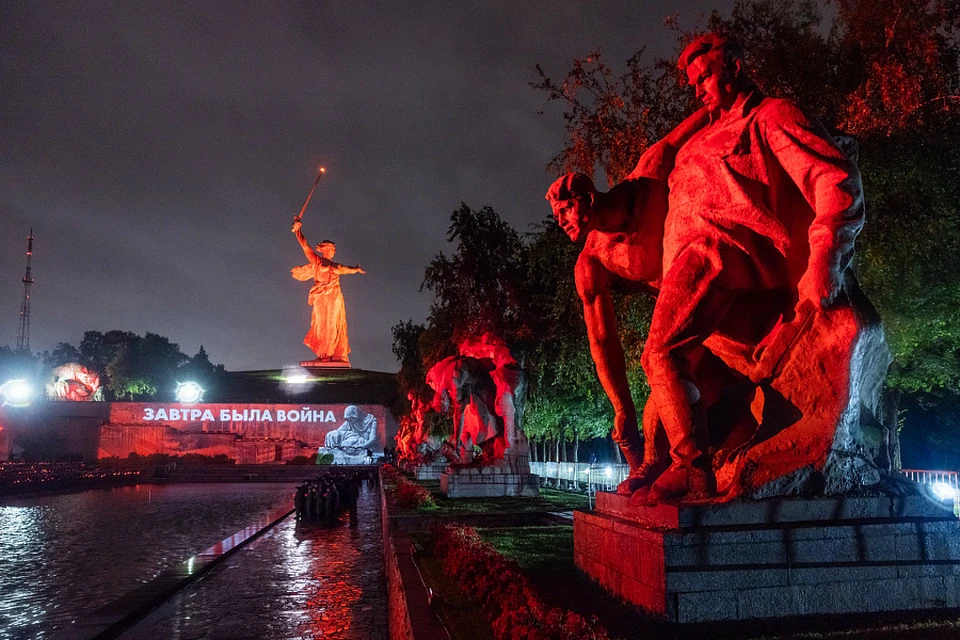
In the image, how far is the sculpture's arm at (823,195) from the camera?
3.81 metres

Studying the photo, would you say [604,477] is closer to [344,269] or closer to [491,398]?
[491,398]

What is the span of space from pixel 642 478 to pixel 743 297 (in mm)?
1347

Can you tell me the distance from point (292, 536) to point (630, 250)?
933cm

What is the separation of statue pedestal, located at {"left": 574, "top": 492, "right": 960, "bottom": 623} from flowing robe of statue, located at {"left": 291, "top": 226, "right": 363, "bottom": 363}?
4939 cm

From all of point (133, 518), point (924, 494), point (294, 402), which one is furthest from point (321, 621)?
point (294, 402)

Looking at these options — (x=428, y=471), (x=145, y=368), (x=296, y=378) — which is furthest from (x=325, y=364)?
(x=428, y=471)

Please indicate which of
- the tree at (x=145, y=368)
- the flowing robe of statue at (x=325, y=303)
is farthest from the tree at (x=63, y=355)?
the flowing robe of statue at (x=325, y=303)

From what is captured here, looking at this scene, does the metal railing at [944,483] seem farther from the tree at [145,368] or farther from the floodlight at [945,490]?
the tree at [145,368]

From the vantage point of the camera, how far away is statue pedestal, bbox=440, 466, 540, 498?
1452 centimetres

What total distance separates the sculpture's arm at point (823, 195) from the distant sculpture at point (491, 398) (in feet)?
38.7

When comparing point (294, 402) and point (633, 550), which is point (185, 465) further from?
point (633, 550)

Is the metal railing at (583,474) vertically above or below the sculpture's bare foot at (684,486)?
below

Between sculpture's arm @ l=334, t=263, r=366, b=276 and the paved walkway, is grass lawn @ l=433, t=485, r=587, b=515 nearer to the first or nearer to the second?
the paved walkway

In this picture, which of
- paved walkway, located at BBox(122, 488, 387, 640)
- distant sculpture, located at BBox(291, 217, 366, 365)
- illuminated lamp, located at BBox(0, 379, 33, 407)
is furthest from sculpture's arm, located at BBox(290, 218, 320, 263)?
paved walkway, located at BBox(122, 488, 387, 640)
